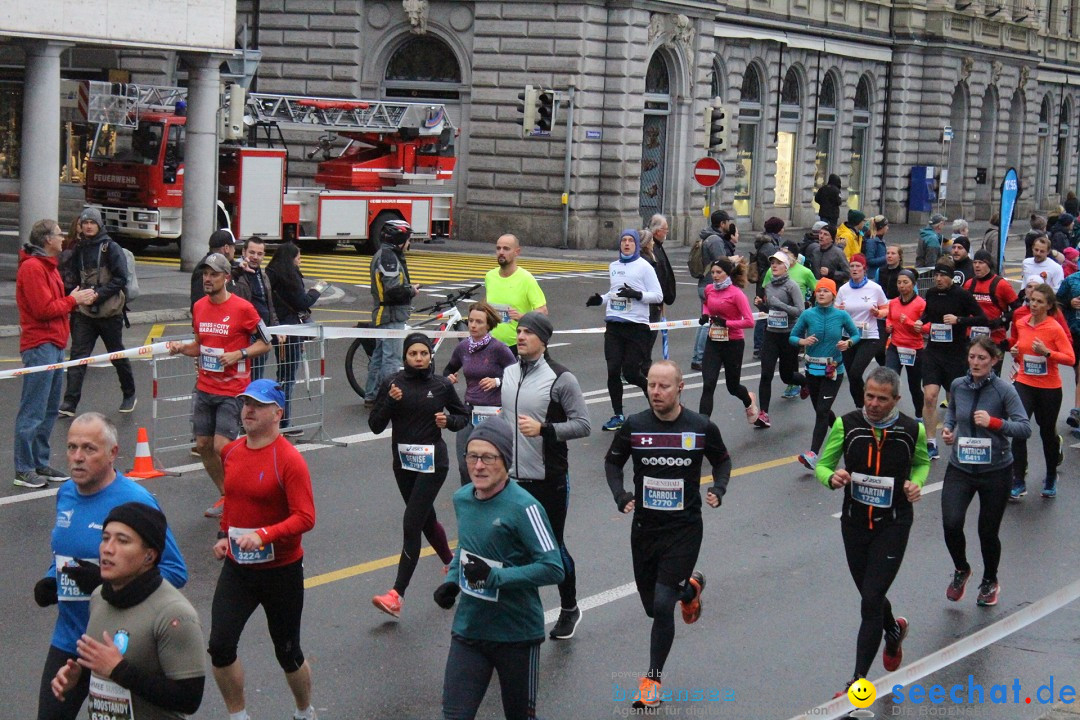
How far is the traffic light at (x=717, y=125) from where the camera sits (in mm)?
33938

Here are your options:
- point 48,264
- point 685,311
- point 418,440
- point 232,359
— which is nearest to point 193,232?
point 685,311

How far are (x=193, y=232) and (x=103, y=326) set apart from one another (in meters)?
12.7

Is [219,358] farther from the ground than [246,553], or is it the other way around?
[219,358]

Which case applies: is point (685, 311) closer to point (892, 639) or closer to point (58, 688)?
point (892, 639)

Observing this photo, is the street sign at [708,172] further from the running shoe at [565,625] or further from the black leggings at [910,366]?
the running shoe at [565,625]

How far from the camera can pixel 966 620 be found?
9.05 m

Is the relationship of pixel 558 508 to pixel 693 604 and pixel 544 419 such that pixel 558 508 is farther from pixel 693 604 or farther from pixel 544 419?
pixel 693 604

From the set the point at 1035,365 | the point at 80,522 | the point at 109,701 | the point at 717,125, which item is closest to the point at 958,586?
the point at 1035,365

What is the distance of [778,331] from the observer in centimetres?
1501

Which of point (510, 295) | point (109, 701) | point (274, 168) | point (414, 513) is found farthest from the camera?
point (274, 168)

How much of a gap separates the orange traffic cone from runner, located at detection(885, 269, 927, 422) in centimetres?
666

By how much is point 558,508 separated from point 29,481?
15.6 ft

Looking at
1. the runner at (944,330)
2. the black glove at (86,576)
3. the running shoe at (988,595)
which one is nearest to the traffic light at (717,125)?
the runner at (944,330)

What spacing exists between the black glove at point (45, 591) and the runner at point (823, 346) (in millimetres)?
8131
